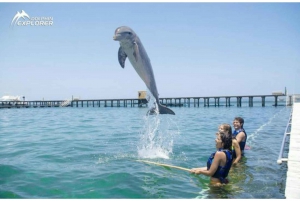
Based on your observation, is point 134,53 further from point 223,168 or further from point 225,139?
point 223,168

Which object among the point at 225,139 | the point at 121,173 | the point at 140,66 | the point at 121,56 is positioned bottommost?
the point at 121,173

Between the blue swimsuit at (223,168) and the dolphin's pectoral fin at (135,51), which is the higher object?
the dolphin's pectoral fin at (135,51)

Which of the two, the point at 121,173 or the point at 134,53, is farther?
the point at 121,173

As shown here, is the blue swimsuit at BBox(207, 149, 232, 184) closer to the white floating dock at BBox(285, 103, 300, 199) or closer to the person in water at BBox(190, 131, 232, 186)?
the person in water at BBox(190, 131, 232, 186)

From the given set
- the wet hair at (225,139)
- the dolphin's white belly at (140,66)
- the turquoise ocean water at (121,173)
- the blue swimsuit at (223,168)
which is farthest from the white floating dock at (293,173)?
the dolphin's white belly at (140,66)

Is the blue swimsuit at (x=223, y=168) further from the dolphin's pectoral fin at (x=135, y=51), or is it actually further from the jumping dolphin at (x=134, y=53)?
the dolphin's pectoral fin at (x=135, y=51)

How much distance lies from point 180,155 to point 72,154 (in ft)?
13.6

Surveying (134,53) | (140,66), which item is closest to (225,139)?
(140,66)

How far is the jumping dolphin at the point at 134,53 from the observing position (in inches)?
257

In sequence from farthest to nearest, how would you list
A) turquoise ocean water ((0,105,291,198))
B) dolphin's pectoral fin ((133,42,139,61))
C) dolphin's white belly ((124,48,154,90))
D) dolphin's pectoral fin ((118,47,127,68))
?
dolphin's pectoral fin ((118,47,127,68)) < dolphin's white belly ((124,48,154,90)) < dolphin's pectoral fin ((133,42,139,61)) < turquoise ocean water ((0,105,291,198))

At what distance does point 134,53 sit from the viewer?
695 cm

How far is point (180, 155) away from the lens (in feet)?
35.5

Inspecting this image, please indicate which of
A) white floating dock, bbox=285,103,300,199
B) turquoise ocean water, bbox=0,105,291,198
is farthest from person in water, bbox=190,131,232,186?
white floating dock, bbox=285,103,300,199

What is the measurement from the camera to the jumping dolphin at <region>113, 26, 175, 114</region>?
6535mm
